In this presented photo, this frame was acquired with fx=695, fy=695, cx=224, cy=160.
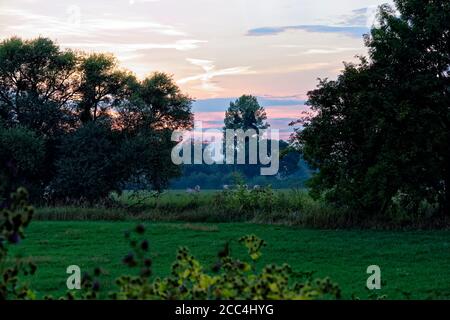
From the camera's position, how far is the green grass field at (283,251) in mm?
16656

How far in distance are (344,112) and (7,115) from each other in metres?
24.4

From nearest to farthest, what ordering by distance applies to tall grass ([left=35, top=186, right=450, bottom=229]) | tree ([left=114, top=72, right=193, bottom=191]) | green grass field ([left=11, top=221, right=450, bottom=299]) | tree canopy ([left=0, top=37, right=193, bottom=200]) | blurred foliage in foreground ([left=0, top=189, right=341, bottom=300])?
blurred foliage in foreground ([left=0, top=189, right=341, bottom=300])
green grass field ([left=11, top=221, right=450, bottom=299])
tall grass ([left=35, top=186, right=450, bottom=229])
tree canopy ([left=0, top=37, right=193, bottom=200])
tree ([left=114, top=72, right=193, bottom=191])

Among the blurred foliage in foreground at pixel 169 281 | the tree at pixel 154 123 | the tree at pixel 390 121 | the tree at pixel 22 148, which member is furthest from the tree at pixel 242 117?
the blurred foliage in foreground at pixel 169 281

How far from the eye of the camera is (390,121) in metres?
28.9

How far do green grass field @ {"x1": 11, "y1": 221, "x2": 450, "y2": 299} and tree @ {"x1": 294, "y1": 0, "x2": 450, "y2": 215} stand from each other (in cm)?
242

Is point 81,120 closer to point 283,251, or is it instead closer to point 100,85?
point 100,85

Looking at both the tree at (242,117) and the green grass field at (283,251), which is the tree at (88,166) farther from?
the tree at (242,117)

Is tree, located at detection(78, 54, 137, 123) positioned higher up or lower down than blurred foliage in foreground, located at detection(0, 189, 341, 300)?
higher up

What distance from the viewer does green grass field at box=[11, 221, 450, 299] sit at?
16656 mm

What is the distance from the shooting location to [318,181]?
3112 centimetres

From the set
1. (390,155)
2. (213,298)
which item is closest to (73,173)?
(390,155)

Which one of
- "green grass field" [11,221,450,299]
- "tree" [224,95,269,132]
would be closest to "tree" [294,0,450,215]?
"green grass field" [11,221,450,299]

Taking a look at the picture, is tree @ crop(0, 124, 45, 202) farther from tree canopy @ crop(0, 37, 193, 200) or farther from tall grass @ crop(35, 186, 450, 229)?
tall grass @ crop(35, 186, 450, 229)

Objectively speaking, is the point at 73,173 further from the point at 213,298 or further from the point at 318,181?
the point at 213,298
